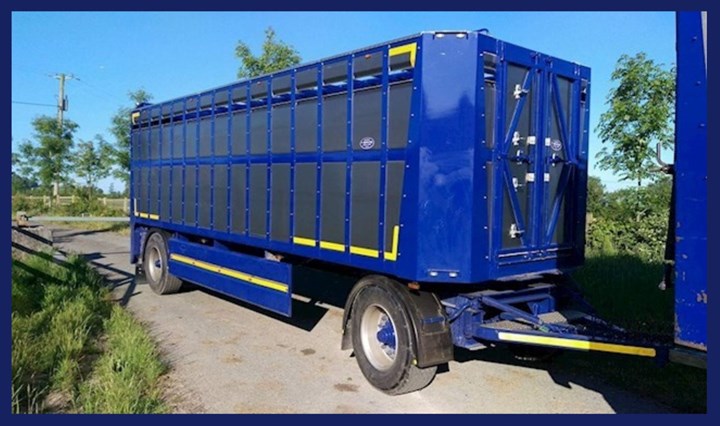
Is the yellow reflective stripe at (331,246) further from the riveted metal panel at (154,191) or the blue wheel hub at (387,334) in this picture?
the riveted metal panel at (154,191)

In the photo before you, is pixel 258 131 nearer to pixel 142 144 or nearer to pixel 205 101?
pixel 205 101

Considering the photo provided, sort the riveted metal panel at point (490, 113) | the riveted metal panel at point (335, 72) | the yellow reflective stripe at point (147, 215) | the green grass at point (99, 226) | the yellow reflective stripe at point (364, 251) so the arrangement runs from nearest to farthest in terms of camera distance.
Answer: the riveted metal panel at point (490, 113) < the yellow reflective stripe at point (364, 251) < the riveted metal panel at point (335, 72) < the yellow reflective stripe at point (147, 215) < the green grass at point (99, 226)

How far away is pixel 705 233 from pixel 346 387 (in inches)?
134

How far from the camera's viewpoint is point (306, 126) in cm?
615

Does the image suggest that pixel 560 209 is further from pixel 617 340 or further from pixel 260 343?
pixel 260 343

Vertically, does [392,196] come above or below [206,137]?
below

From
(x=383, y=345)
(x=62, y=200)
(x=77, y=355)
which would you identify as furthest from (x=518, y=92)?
(x=62, y=200)

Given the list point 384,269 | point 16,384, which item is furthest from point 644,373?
point 16,384

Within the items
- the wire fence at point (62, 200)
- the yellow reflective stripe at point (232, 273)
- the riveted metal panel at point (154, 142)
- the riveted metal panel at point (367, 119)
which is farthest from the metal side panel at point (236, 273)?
the wire fence at point (62, 200)

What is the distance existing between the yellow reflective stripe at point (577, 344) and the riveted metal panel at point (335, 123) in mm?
2503

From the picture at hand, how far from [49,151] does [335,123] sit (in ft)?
103

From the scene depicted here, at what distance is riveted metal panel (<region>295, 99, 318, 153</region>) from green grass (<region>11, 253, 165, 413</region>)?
284 centimetres

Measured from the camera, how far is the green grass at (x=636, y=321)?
5047mm

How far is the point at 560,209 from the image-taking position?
5586mm
